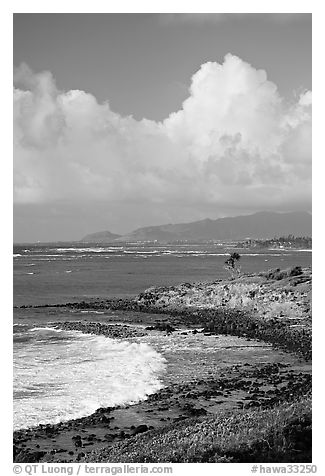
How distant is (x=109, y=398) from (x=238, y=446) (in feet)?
25.0

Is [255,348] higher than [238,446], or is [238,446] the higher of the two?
[238,446]

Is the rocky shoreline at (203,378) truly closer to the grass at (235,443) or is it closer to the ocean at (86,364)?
the grass at (235,443)

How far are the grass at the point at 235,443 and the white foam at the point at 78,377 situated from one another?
11.5 feet

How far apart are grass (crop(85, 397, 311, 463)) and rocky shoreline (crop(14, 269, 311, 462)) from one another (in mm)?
101

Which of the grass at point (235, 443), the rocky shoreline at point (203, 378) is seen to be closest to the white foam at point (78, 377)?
the rocky shoreline at point (203, 378)

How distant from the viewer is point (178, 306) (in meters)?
38.0

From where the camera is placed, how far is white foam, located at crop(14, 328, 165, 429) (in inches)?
555

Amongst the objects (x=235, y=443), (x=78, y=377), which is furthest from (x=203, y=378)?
(x=235, y=443)

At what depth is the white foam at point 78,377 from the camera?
1410 cm

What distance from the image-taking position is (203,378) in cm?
1784

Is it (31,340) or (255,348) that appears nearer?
(255,348)
